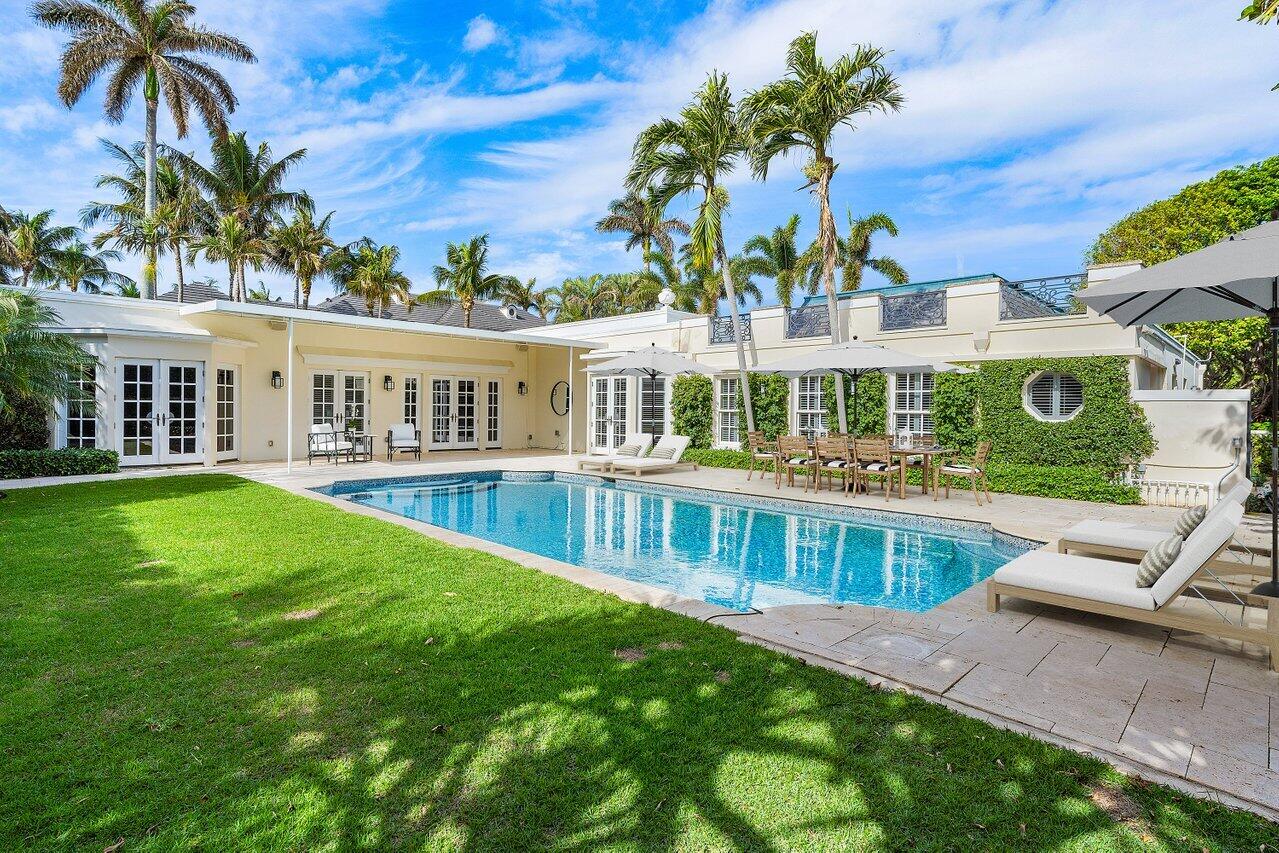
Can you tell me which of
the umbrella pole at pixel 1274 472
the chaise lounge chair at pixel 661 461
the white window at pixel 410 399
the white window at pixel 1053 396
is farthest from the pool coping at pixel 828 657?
the white window at pixel 410 399

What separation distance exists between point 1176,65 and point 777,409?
34.2 ft

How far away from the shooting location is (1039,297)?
1212cm

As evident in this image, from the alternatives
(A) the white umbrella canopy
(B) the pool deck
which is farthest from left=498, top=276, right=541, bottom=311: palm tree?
(B) the pool deck

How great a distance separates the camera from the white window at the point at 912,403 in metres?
13.0

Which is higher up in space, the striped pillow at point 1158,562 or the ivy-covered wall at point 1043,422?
the ivy-covered wall at point 1043,422

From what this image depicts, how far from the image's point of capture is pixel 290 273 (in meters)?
28.7

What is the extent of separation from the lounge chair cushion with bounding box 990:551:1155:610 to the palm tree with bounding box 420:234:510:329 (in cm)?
2619

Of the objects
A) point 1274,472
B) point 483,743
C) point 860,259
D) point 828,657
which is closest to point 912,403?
point 1274,472

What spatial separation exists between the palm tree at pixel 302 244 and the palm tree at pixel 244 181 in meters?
0.62

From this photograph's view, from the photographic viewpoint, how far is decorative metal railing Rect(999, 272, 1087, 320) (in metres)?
11.7

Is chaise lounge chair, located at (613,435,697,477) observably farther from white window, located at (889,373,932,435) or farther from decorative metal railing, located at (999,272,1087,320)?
decorative metal railing, located at (999,272,1087,320)

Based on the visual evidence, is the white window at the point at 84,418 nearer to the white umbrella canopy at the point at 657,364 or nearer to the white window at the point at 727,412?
the white umbrella canopy at the point at 657,364

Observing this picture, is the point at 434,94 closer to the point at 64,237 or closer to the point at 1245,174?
the point at 1245,174

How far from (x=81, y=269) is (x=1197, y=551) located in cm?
4575
